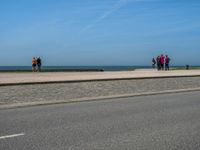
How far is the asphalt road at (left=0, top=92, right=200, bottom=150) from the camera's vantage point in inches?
296

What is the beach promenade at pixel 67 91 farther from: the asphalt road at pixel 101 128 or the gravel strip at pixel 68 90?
the asphalt road at pixel 101 128

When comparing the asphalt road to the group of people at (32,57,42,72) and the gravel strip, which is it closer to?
the gravel strip

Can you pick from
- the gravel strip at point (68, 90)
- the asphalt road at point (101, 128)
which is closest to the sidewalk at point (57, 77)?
the gravel strip at point (68, 90)

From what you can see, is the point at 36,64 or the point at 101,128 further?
the point at 36,64

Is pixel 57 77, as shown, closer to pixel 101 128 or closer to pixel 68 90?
pixel 68 90

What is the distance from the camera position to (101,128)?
30.2ft

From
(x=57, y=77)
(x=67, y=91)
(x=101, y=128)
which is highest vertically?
(x=57, y=77)

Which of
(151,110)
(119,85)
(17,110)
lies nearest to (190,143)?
(151,110)

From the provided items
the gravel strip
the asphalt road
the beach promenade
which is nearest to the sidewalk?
the beach promenade

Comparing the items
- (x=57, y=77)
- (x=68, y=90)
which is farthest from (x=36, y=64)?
(x=68, y=90)

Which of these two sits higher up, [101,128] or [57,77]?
[57,77]

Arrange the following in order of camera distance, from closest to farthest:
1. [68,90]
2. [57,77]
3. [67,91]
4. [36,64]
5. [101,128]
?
1. [101,128]
2. [67,91]
3. [68,90]
4. [57,77]
5. [36,64]

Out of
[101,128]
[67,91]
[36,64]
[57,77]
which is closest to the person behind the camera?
[101,128]

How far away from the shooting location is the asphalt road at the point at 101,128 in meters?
7.51
